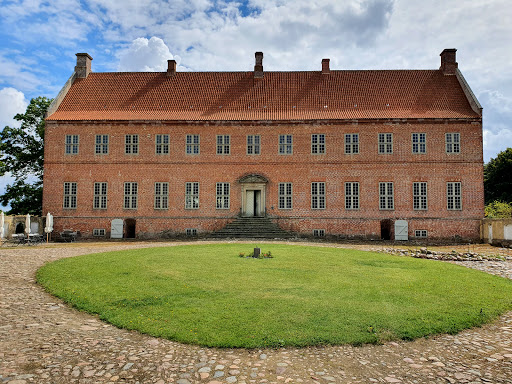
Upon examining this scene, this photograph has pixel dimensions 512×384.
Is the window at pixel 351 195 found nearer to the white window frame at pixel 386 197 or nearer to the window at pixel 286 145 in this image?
the white window frame at pixel 386 197

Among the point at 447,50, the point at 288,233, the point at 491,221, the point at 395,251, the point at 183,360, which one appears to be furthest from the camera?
the point at 447,50

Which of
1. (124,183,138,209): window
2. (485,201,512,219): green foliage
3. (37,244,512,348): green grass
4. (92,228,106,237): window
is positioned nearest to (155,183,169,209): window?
(124,183,138,209): window

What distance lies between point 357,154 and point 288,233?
796 cm

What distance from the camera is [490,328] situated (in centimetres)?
721

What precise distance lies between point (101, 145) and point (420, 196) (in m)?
24.3

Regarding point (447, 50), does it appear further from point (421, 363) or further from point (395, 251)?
point (421, 363)

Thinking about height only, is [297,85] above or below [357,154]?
above

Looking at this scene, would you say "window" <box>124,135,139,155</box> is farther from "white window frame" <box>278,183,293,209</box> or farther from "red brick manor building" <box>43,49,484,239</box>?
"white window frame" <box>278,183,293,209</box>

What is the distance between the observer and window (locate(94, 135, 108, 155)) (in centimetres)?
3030

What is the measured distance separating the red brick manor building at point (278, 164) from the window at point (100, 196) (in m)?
0.08

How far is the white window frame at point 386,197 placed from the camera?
28984mm

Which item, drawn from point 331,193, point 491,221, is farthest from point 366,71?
point 491,221

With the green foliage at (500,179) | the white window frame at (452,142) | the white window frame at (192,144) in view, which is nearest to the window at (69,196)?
the white window frame at (192,144)

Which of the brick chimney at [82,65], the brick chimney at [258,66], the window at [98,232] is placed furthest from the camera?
the brick chimney at [82,65]
